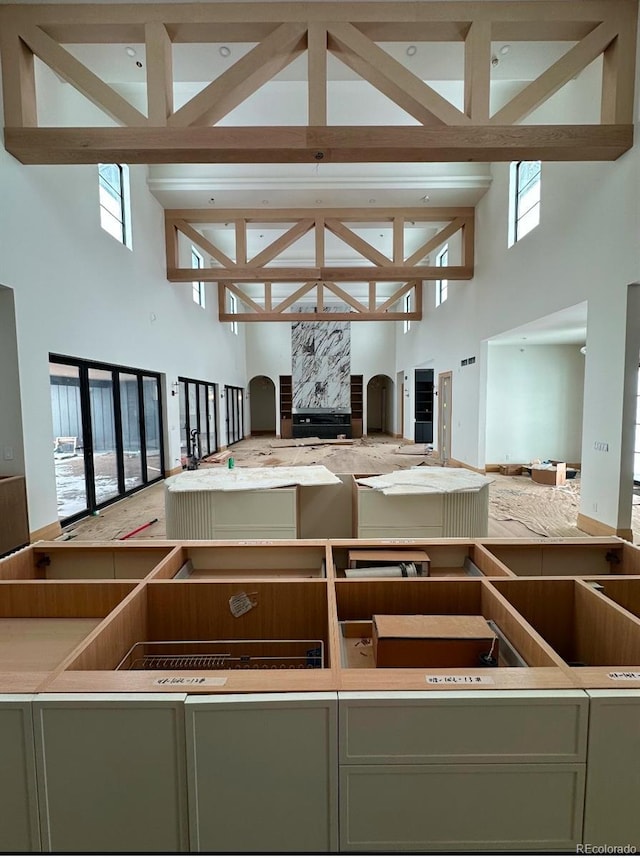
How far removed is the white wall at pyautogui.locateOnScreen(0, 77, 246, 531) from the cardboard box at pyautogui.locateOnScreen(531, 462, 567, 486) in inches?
265

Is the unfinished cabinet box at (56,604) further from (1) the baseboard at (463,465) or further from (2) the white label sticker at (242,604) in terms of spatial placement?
(1) the baseboard at (463,465)

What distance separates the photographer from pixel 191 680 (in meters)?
1.16

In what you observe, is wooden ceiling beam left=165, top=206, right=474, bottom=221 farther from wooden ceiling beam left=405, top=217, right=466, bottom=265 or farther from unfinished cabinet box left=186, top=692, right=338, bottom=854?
unfinished cabinet box left=186, top=692, right=338, bottom=854

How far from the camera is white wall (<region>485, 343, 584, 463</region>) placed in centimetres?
791

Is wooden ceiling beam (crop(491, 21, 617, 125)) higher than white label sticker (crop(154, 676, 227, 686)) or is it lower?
higher

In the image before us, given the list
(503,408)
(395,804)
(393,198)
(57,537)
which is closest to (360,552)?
(395,804)

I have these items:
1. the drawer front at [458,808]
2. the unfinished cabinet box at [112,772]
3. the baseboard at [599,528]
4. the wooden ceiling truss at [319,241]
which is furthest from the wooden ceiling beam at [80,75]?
the baseboard at [599,528]

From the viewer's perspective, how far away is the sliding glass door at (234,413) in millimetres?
13312

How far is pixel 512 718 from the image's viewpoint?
3.59ft

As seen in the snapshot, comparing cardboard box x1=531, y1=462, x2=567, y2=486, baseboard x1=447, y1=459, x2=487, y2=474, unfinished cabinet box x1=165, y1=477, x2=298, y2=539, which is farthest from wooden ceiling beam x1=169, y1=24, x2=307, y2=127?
baseboard x1=447, y1=459, x2=487, y2=474

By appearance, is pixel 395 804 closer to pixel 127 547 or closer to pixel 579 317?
pixel 127 547

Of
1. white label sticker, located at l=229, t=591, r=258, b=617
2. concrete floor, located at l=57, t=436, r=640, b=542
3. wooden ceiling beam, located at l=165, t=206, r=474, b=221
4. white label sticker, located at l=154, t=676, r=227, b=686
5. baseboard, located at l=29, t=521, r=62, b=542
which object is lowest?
concrete floor, located at l=57, t=436, r=640, b=542

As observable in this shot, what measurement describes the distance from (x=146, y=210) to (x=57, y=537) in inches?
217

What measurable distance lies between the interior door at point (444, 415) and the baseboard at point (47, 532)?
24.2ft
